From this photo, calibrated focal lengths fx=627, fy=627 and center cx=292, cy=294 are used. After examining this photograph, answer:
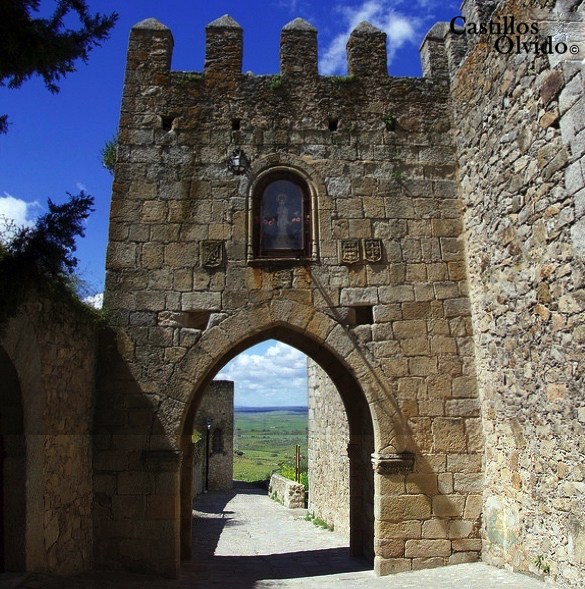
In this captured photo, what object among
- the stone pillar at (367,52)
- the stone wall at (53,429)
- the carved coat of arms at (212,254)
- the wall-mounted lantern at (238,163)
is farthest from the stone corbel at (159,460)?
the stone pillar at (367,52)

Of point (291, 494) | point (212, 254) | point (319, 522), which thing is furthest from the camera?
point (291, 494)

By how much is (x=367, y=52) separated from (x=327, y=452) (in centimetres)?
732

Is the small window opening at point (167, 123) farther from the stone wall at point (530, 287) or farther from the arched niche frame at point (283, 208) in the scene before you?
Result: the stone wall at point (530, 287)

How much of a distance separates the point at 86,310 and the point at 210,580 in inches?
120

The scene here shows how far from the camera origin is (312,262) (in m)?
7.07

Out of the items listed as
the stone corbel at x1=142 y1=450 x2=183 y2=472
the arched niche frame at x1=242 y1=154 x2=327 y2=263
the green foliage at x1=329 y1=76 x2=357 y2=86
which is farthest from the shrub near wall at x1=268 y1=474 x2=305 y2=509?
the green foliage at x1=329 y1=76 x2=357 y2=86

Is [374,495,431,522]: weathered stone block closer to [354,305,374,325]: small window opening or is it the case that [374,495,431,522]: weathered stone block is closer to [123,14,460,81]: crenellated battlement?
[354,305,374,325]: small window opening

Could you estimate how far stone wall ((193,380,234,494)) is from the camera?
24.4 m

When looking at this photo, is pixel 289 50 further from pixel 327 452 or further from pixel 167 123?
pixel 327 452

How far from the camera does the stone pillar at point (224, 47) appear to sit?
7617 millimetres

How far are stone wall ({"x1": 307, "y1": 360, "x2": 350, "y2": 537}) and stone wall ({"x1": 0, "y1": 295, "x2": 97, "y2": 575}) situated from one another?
4056mm

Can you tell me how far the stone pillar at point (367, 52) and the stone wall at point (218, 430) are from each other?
1772 cm

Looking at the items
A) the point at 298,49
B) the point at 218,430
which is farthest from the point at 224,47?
the point at 218,430

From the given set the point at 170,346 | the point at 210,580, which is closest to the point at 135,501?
the point at 210,580
